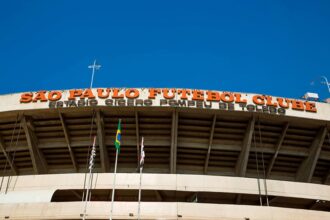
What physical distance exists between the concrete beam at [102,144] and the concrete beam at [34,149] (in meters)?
6.01

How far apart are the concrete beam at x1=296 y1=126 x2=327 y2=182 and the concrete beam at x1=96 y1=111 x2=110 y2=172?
60.1ft

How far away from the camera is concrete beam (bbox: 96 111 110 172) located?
85.3ft

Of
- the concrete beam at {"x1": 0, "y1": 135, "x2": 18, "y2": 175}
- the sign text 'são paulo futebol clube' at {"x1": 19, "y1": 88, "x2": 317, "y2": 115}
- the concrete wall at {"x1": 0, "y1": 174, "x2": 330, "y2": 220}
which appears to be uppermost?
the sign text 'são paulo futebol clube' at {"x1": 19, "y1": 88, "x2": 317, "y2": 115}

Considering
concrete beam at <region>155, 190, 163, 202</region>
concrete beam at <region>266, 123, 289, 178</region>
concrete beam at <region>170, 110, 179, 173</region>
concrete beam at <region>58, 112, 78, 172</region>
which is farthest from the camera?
concrete beam at <region>266, 123, 289, 178</region>

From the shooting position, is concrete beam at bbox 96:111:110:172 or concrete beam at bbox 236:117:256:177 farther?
concrete beam at bbox 236:117:256:177

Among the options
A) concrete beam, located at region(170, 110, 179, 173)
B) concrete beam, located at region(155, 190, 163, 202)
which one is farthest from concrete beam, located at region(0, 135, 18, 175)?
concrete beam, located at region(170, 110, 179, 173)

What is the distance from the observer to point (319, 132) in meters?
27.3

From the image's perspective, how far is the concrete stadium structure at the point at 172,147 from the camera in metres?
22.1

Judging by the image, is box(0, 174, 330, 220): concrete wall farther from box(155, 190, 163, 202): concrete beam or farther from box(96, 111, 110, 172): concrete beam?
box(96, 111, 110, 172): concrete beam


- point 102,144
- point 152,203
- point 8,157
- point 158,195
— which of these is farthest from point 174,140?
point 8,157

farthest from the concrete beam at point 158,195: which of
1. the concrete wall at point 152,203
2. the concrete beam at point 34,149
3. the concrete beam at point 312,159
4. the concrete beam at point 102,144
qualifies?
the concrete beam at point 312,159

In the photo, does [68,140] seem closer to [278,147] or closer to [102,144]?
[102,144]

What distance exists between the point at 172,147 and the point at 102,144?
616 centimetres

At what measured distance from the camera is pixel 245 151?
2700 cm
